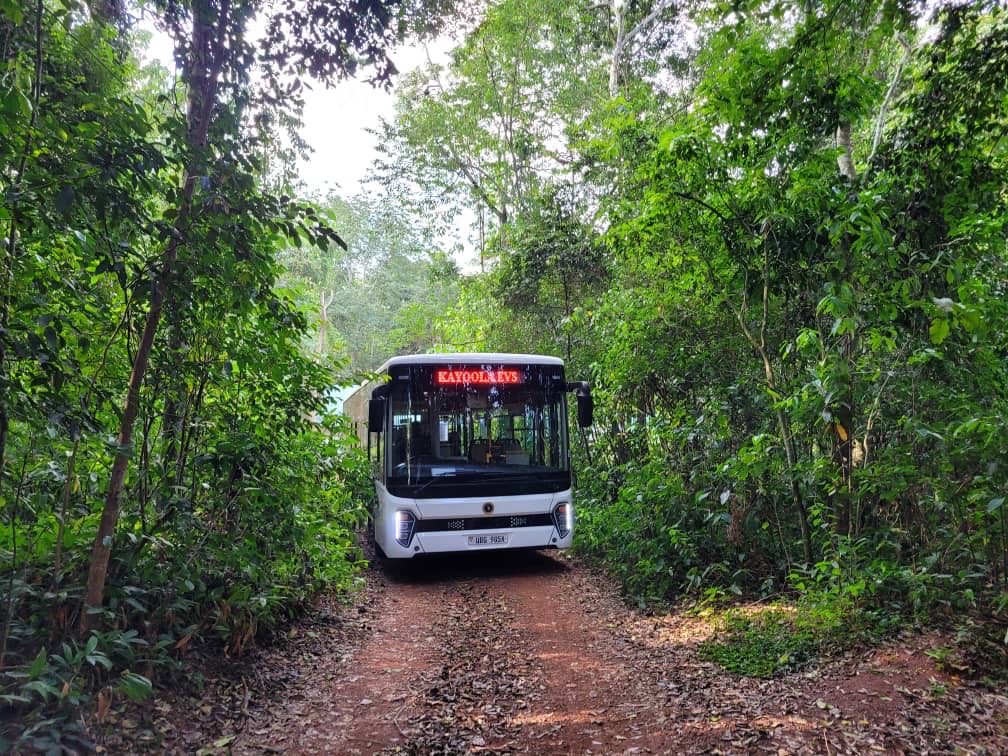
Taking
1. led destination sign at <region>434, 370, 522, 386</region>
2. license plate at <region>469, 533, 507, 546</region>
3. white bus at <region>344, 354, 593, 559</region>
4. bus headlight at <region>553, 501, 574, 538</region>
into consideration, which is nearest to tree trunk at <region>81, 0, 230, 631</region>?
white bus at <region>344, 354, 593, 559</region>

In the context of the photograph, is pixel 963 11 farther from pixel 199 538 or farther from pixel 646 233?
pixel 199 538

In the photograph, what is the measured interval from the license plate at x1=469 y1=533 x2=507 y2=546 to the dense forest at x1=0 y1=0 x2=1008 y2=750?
1392 millimetres

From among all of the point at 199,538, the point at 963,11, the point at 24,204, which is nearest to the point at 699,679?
→ the point at 199,538

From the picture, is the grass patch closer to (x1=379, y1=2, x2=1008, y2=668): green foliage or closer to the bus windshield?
(x1=379, y1=2, x2=1008, y2=668): green foliage

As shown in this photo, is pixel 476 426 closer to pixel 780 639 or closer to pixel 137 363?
pixel 780 639

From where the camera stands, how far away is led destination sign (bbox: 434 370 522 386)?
25.3 ft

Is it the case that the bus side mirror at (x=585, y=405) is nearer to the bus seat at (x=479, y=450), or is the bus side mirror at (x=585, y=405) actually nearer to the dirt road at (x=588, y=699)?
the bus seat at (x=479, y=450)

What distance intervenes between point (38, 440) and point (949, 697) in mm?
5057

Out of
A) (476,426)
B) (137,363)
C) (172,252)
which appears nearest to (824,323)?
(476,426)

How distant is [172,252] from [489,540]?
16.9 ft

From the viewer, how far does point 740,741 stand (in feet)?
11.6

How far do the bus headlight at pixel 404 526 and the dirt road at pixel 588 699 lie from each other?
1332 millimetres

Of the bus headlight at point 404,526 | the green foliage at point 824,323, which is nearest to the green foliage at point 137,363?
the bus headlight at point 404,526

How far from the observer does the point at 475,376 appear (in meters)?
7.81
